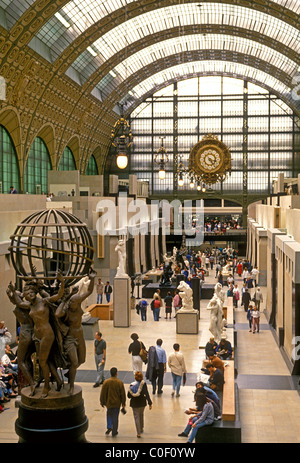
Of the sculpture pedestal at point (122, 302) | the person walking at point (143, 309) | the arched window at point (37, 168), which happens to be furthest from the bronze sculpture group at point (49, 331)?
the arched window at point (37, 168)

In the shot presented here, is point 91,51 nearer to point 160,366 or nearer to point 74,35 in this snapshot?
point 74,35

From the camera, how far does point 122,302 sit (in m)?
24.9

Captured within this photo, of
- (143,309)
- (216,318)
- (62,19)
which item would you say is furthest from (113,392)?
(62,19)

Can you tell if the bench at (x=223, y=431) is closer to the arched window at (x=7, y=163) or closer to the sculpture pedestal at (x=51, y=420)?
the sculpture pedestal at (x=51, y=420)

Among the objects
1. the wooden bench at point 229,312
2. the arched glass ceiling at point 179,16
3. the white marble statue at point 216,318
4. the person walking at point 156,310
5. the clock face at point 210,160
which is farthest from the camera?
the arched glass ceiling at point 179,16

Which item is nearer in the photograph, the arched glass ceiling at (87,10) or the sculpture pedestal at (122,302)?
the sculpture pedestal at (122,302)

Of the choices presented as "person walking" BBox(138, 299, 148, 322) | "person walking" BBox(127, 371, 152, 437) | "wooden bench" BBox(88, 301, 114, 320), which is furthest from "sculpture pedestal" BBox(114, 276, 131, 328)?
"person walking" BBox(127, 371, 152, 437)

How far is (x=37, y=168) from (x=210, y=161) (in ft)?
39.8

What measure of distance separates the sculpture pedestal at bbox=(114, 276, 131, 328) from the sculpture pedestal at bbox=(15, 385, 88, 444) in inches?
715

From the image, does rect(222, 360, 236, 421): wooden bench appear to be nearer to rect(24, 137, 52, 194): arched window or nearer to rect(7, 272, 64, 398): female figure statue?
rect(7, 272, 64, 398): female figure statue

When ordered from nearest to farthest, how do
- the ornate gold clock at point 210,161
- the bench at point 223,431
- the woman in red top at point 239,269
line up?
the bench at point 223,431, the ornate gold clock at point 210,161, the woman in red top at point 239,269

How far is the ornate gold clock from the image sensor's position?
39281 mm

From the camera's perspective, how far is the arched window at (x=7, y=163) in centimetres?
3747

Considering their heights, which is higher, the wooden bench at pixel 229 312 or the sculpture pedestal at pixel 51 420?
the sculpture pedestal at pixel 51 420
